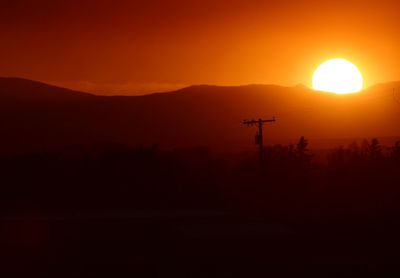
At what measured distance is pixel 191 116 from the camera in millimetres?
135250

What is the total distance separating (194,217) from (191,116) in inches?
3865

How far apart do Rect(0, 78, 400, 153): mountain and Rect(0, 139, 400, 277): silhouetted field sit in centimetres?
4964

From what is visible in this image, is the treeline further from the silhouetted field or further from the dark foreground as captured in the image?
the dark foreground

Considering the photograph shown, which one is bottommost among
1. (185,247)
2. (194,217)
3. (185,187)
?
(185,247)

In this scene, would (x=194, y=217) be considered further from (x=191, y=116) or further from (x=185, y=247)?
(x=191, y=116)

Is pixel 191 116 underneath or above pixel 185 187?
above

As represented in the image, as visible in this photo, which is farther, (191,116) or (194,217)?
(191,116)

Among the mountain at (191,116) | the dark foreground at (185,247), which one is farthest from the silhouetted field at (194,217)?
the mountain at (191,116)

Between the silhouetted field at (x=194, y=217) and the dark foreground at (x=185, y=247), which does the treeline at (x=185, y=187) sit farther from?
the dark foreground at (x=185, y=247)

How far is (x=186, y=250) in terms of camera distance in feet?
98.9

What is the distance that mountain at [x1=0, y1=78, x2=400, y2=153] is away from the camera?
115m

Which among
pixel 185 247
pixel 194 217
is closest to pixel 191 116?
pixel 194 217

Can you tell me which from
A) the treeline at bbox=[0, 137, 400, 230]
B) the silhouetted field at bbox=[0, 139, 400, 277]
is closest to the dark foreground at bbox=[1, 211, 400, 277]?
the silhouetted field at bbox=[0, 139, 400, 277]

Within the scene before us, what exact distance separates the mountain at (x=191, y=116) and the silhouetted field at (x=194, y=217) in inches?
1954
